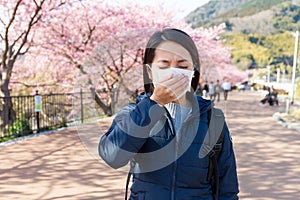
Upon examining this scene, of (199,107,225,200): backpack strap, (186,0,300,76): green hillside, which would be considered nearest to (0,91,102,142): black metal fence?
(199,107,225,200): backpack strap

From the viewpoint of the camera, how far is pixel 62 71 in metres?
11.9

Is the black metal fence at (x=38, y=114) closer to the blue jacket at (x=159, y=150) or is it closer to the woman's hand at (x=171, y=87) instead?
the blue jacket at (x=159, y=150)

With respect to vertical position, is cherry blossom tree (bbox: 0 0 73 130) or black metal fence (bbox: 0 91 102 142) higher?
cherry blossom tree (bbox: 0 0 73 130)

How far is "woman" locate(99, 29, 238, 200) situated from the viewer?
1165 mm

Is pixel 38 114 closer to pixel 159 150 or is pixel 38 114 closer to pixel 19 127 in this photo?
pixel 19 127

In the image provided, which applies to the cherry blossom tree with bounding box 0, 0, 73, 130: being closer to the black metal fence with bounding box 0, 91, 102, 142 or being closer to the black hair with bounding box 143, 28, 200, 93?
the black metal fence with bounding box 0, 91, 102, 142

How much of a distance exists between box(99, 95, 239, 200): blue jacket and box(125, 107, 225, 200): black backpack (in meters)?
0.02

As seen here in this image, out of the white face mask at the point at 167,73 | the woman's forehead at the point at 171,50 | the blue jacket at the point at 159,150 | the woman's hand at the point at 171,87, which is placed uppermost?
the woman's forehead at the point at 171,50

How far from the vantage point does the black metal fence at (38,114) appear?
24.6ft

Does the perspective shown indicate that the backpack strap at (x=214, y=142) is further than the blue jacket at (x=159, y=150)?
Yes

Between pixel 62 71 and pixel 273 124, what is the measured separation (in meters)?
7.18

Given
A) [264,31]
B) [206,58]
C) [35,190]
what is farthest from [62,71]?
[264,31]

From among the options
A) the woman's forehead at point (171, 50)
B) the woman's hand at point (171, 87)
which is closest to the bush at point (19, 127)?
the woman's forehead at point (171, 50)

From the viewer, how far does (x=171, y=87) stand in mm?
1096
